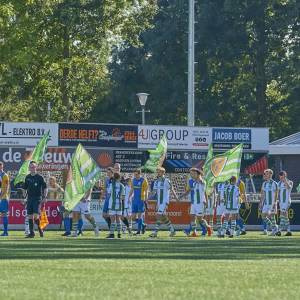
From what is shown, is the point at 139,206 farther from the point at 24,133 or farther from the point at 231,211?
the point at 24,133

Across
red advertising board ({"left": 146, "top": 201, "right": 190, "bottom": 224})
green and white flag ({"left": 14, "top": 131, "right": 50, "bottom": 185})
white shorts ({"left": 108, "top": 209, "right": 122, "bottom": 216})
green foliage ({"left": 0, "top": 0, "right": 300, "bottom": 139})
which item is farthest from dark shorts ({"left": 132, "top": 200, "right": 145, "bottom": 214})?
green foliage ({"left": 0, "top": 0, "right": 300, "bottom": 139})

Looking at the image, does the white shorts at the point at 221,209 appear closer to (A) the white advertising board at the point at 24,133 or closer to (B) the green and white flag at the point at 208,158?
(B) the green and white flag at the point at 208,158

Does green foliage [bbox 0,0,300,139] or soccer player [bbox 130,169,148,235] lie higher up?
green foliage [bbox 0,0,300,139]

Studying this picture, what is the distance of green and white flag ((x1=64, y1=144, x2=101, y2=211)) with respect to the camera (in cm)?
3400

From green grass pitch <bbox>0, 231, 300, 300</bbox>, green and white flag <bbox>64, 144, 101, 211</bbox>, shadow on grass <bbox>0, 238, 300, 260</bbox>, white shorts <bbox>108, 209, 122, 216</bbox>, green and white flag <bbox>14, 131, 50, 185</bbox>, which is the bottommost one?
green grass pitch <bbox>0, 231, 300, 300</bbox>

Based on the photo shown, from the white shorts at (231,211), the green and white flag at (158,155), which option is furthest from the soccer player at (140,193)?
the white shorts at (231,211)

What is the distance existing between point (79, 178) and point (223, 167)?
18.1 ft

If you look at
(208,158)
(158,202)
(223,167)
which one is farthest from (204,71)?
(158,202)

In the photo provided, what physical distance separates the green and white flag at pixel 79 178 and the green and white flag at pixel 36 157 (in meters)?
2.39

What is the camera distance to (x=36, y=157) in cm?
3728

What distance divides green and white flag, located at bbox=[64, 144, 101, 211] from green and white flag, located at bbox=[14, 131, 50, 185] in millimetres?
2395

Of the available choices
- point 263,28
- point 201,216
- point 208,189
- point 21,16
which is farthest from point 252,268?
point 263,28

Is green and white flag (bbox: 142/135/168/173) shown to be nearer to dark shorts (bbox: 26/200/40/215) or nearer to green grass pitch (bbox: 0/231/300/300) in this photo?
dark shorts (bbox: 26/200/40/215)

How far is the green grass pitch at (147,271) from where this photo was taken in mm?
14477
